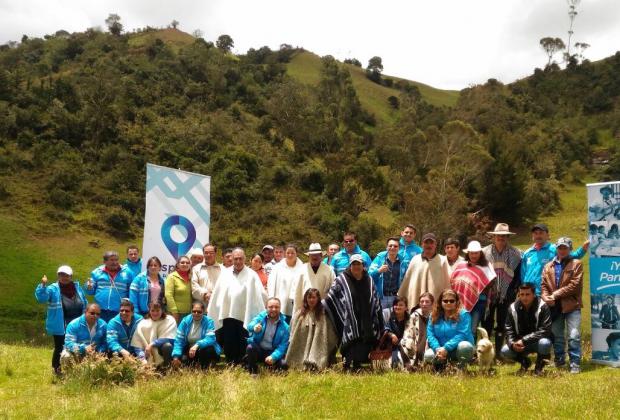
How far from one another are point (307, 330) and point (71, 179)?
97.7ft

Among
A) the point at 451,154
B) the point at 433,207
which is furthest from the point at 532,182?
the point at 433,207

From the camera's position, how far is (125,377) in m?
7.36

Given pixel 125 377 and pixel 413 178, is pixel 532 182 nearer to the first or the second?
pixel 413 178

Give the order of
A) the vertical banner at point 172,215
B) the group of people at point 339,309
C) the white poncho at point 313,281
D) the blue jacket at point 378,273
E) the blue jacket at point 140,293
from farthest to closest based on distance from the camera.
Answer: the vertical banner at point 172,215
the blue jacket at point 378,273
the blue jacket at point 140,293
the white poncho at point 313,281
the group of people at point 339,309

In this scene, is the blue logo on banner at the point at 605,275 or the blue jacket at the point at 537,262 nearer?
the blue logo on banner at the point at 605,275

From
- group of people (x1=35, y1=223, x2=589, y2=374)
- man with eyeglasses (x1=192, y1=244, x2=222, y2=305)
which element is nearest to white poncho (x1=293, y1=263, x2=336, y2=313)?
group of people (x1=35, y1=223, x2=589, y2=374)

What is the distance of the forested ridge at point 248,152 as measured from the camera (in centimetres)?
3369

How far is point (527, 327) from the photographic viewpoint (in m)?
7.54

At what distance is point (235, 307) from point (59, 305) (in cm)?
253

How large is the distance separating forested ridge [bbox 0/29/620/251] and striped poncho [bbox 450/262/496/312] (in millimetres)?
22373

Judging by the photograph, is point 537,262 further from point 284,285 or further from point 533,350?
point 284,285

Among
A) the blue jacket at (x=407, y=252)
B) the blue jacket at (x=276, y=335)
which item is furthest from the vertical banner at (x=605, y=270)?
the blue jacket at (x=276, y=335)

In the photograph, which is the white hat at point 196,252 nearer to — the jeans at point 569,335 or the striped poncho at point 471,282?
the striped poncho at point 471,282

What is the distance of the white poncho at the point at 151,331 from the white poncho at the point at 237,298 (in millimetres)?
646
